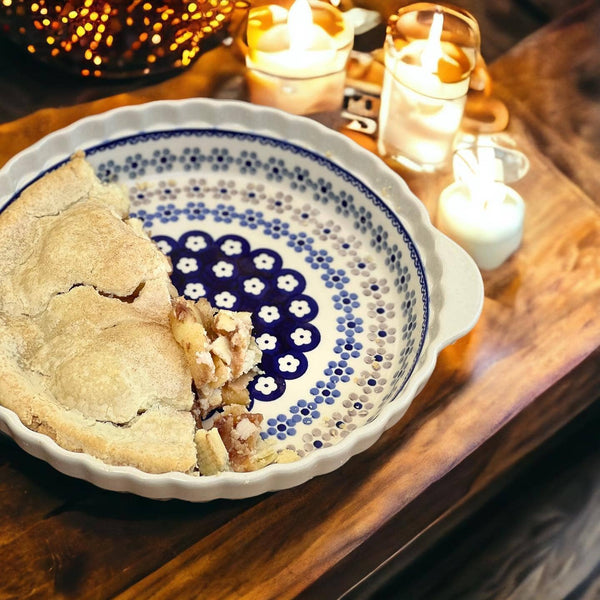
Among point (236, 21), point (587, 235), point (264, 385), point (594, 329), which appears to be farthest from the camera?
point (236, 21)

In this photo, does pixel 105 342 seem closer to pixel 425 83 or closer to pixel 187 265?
pixel 187 265

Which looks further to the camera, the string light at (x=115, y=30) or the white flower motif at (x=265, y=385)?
the string light at (x=115, y=30)

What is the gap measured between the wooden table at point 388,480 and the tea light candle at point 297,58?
16 cm

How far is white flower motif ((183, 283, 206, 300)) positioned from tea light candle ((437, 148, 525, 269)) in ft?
1.44

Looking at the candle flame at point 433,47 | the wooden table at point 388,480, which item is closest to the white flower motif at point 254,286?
the wooden table at point 388,480

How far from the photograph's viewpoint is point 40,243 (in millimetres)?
1381

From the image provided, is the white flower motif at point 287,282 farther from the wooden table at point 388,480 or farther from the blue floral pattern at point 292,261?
the wooden table at point 388,480

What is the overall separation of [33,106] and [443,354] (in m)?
0.94

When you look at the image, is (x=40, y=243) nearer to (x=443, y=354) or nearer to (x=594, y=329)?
(x=443, y=354)

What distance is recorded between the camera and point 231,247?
61.3 inches

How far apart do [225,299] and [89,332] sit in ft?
0.93

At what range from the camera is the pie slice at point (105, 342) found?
116cm

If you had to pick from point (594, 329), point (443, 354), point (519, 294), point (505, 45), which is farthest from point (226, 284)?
point (505, 45)

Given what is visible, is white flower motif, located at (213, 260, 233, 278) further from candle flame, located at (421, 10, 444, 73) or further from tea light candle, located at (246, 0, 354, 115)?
candle flame, located at (421, 10, 444, 73)
